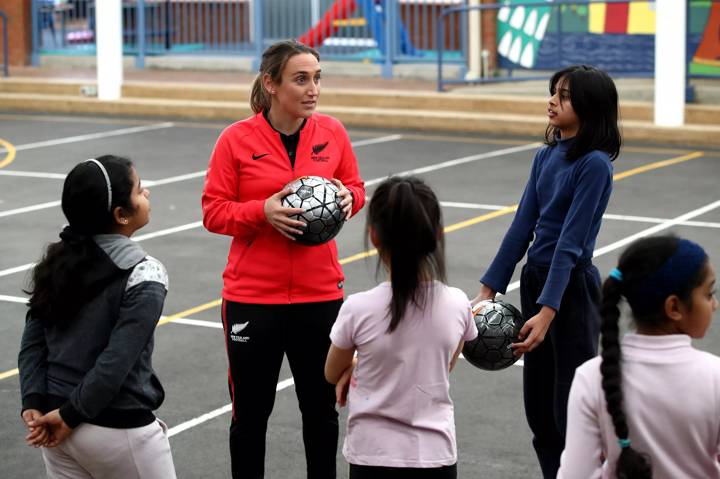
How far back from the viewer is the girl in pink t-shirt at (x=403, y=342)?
415cm

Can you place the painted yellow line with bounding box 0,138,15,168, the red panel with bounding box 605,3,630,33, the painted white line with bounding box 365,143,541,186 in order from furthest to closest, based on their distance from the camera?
the red panel with bounding box 605,3,630,33 < the painted yellow line with bounding box 0,138,15,168 < the painted white line with bounding box 365,143,541,186

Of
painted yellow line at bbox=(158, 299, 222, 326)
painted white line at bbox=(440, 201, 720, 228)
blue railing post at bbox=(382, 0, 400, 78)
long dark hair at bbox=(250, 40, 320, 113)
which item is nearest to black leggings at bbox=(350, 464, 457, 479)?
long dark hair at bbox=(250, 40, 320, 113)

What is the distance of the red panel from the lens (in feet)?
70.0

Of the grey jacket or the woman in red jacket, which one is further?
the woman in red jacket

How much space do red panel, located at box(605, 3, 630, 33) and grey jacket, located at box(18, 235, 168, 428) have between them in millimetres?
18049

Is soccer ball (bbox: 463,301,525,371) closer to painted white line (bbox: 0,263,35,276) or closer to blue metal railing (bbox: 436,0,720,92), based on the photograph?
painted white line (bbox: 0,263,35,276)

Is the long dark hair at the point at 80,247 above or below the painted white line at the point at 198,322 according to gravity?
above

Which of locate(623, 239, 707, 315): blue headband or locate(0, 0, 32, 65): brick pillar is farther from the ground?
locate(0, 0, 32, 65): brick pillar

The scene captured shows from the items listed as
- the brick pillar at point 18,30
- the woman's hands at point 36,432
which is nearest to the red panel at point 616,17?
the brick pillar at point 18,30

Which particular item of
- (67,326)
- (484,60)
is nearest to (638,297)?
(67,326)

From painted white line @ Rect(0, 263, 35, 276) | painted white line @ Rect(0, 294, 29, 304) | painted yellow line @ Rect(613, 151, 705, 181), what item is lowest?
painted white line @ Rect(0, 294, 29, 304)

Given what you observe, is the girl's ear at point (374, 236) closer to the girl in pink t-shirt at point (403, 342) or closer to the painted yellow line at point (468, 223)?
the girl in pink t-shirt at point (403, 342)

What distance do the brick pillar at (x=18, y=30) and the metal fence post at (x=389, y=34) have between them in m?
8.30

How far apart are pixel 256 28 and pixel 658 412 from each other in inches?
844
